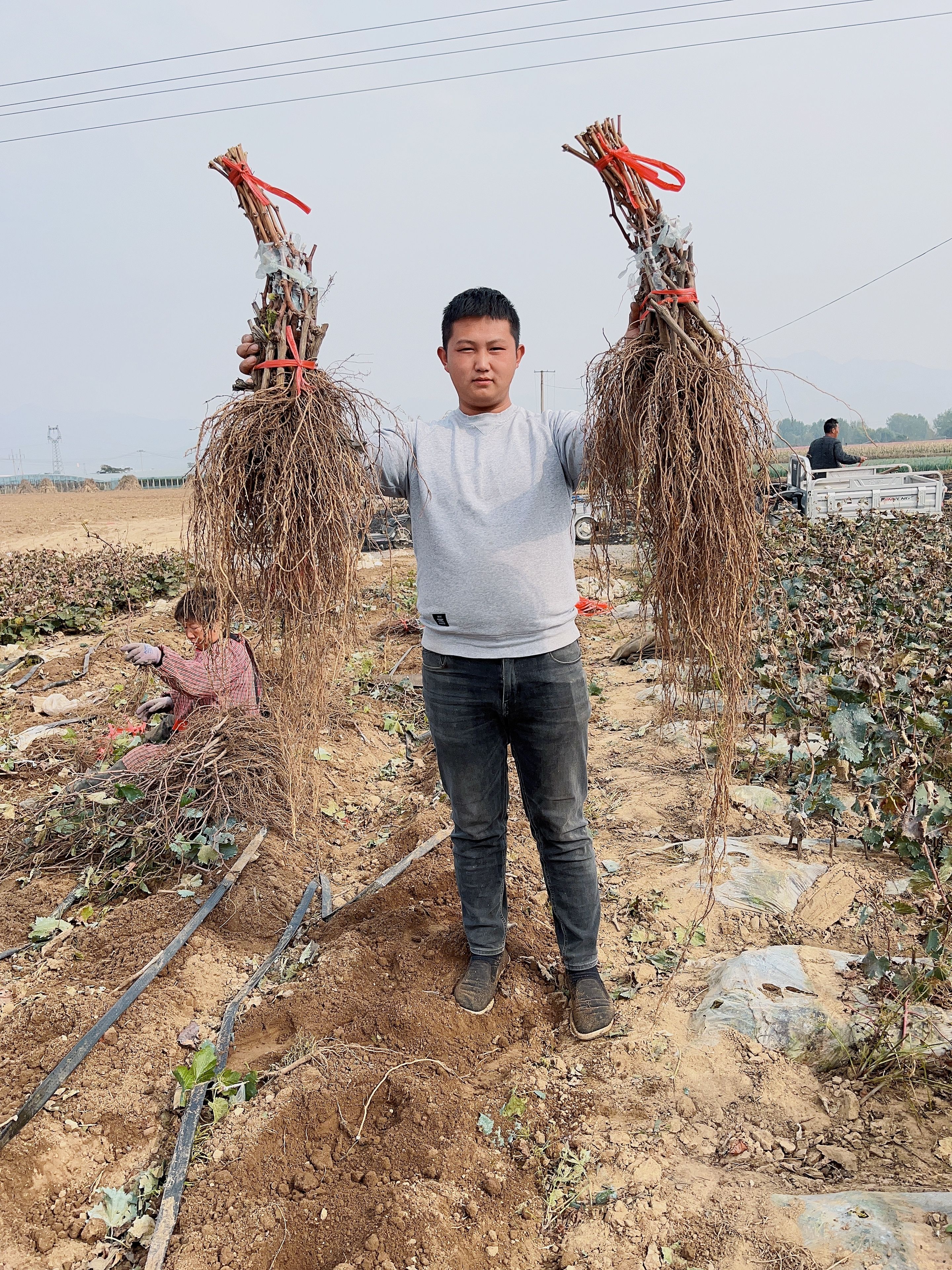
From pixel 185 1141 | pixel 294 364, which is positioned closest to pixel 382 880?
pixel 185 1141

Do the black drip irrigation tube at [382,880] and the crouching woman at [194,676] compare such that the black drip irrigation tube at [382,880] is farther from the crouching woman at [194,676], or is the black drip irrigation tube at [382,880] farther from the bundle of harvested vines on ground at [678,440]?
the bundle of harvested vines on ground at [678,440]

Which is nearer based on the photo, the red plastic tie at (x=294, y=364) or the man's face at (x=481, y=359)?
the man's face at (x=481, y=359)

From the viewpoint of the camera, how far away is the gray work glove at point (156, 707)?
3.99m

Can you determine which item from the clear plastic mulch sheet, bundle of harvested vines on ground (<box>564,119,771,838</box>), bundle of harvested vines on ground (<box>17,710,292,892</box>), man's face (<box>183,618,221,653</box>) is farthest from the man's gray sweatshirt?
bundle of harvested vines on ground (<box>17,710,292,892</box>)

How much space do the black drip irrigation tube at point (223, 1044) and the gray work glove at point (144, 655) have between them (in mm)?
1047

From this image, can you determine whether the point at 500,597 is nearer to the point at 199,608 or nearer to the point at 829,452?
the point at 199,608

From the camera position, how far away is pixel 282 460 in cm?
217

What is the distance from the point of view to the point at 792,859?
3059 millimetres

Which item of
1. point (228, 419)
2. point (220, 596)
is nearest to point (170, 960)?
point (220, 596)

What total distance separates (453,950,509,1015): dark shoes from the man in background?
7.85 metres

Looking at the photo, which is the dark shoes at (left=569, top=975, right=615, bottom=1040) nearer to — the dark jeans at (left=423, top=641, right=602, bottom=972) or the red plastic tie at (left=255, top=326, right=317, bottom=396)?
the dark jeans at (left=423, top=641, right=602, bottom=972)

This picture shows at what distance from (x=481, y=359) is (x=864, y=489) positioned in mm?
7926

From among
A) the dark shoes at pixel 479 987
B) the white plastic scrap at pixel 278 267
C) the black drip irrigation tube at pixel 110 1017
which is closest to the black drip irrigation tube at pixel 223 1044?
the black drip irrigation tube at pixel 110 1017

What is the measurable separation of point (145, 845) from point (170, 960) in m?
0.71
